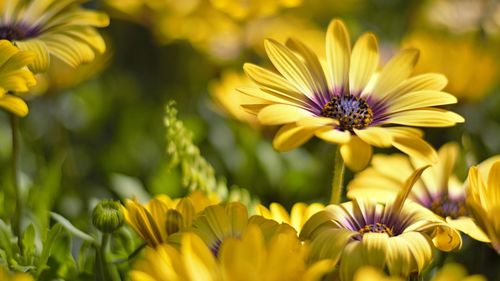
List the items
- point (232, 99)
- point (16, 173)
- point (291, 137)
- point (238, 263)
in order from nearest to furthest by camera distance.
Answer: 1. point (238, 263)
2. point (291, 137)
3. point (16, 173)
4. point (232, 99)

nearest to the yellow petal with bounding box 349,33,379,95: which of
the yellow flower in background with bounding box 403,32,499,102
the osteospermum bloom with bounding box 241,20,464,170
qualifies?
the osteospermum bloom with bounding box 241,20,464,170

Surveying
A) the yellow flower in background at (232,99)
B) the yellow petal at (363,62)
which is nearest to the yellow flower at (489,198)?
the yellow petal at (363,62)

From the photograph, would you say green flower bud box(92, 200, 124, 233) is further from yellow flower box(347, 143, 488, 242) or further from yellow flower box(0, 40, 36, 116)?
yellow flower box(347, 143, 488, 242)

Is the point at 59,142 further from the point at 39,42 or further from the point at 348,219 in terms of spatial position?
the point at 348,219

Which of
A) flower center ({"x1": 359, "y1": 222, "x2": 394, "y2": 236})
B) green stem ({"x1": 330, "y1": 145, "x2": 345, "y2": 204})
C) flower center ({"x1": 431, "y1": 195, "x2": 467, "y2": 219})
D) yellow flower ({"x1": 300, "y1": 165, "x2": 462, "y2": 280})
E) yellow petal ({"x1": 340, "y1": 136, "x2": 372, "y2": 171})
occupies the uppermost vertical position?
yellow petal ({"x1": 340, "y1": 136, "x2": 372, "y2": 171})

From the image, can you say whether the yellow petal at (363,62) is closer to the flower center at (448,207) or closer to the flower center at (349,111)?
the flower center at (349,111)

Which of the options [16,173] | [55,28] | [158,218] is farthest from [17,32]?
[158,218]

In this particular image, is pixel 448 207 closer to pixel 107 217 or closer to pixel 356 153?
pixel 356 153
